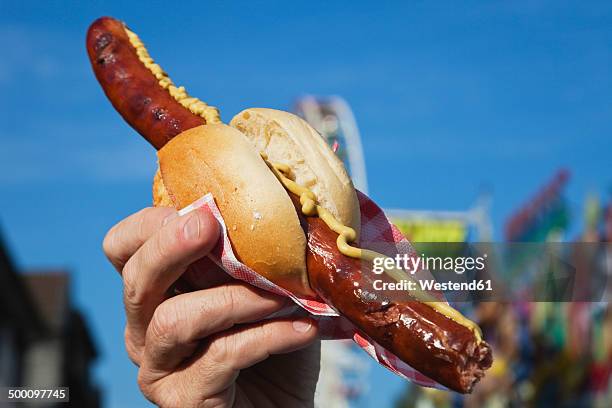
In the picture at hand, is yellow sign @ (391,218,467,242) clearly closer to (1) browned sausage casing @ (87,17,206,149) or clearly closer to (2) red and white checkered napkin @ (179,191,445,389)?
(1) browned sausage casing @ (87,17,206,149)

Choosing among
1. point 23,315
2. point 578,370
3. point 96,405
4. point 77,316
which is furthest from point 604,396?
point 96,405

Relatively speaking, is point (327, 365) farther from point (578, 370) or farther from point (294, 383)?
point (294, 383)

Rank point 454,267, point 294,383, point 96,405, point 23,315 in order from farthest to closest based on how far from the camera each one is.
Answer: point 96,405, point 23,315, point 294,383, point 454,267

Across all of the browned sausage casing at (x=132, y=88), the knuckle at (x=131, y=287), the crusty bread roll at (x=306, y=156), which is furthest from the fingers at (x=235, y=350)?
the browned sausage casing at (x=132, y=88)

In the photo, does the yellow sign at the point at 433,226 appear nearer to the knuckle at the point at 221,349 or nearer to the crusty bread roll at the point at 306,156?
the crusty bread roll at the point at 306,156

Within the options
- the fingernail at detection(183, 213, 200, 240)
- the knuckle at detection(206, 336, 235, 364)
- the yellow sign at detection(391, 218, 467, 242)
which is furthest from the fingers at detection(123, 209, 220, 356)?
the yellow sign at detection(391, 218, 467, 242)

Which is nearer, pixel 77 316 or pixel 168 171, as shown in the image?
pixel 168 171
